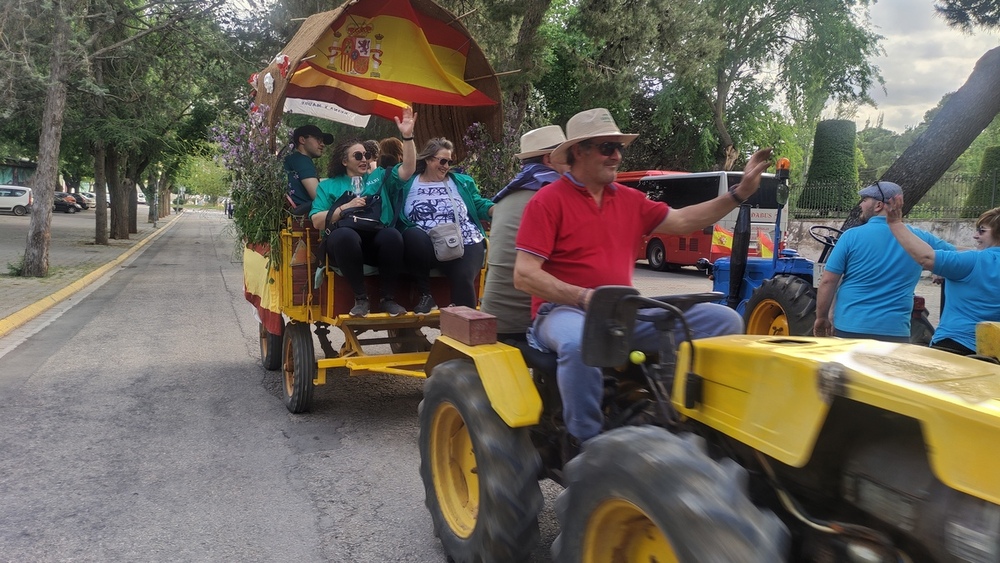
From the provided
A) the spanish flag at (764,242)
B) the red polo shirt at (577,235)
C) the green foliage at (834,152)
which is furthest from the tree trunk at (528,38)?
the green foliage at (834,152)

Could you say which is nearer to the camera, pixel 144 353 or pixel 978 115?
pixel 144 353

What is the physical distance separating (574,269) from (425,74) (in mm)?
4652

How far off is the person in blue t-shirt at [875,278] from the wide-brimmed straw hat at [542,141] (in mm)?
2074

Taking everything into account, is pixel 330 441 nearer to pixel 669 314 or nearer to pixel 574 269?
pixel 574 269

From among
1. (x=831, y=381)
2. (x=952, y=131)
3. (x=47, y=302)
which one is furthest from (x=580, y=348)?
(x=47, y=302)

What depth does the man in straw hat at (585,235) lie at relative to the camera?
289 cm

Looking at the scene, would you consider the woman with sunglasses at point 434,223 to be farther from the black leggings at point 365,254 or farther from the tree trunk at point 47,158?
the tree trunk at point 47,158

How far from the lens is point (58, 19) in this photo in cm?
1368

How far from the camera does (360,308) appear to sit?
17.9ft

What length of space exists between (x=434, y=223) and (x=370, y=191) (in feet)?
1.80

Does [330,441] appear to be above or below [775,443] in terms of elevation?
below

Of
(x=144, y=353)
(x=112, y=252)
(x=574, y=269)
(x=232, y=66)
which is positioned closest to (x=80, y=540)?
(x=574, y=269)

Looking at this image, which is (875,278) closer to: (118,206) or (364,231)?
(364,231)

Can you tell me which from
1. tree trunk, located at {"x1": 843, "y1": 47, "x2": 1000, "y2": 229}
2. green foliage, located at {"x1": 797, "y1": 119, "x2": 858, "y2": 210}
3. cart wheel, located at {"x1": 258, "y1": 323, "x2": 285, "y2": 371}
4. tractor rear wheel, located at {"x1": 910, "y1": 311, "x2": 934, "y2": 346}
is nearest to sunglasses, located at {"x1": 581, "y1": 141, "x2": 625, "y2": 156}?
tractor rear wheel, located at {"x1": 910, "y1": 311, "x2": 934, "y2": 346}
